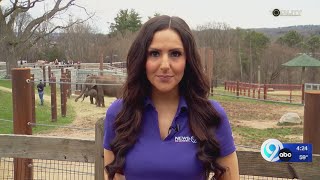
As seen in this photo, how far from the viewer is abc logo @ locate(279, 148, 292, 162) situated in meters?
2.04

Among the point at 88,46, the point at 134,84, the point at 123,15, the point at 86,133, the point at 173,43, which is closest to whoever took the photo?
the point at 173,43

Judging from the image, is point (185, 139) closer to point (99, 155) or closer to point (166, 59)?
point (166, 59)

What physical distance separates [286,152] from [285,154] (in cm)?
1

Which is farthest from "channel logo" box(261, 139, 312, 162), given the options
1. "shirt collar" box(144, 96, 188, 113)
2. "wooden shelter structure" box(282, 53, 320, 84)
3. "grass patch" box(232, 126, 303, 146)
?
"wooden shelter structure" box(282, 53, 320, 84)

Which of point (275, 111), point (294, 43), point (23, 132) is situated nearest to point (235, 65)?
point (294, 43)

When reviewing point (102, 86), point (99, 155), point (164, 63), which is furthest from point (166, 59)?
point (102, 86)

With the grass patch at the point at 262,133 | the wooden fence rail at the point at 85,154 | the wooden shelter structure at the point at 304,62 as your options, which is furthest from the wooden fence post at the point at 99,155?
the wooden shelter structure at the point at 304,62

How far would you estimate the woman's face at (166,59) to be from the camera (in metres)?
1.51

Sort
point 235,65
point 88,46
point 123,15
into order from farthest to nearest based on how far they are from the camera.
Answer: point 123,15 → point 88,46 → point 235,65

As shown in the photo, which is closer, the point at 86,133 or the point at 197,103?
the point at 197,103

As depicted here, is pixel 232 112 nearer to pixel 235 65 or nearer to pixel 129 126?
pixel 129 126

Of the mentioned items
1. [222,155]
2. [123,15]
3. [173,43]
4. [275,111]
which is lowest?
[275,111]

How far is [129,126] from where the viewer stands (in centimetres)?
155

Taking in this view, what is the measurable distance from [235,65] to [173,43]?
3934 cm
